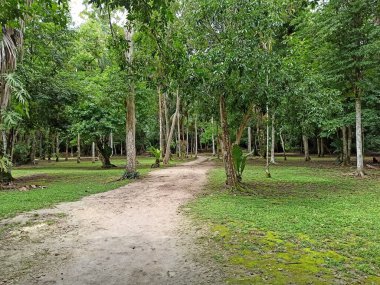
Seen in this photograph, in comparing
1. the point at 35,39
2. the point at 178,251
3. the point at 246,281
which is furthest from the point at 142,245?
the point at 35,39

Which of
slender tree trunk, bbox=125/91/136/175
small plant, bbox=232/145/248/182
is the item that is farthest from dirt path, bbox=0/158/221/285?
slender tree trunk, bbox=125/91/136/175

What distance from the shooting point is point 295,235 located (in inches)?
233

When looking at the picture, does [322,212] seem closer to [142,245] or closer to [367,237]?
[367,237]

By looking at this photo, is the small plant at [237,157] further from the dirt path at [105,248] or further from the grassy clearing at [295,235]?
the dirt path at [105,248]

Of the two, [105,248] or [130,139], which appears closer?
[105,248]

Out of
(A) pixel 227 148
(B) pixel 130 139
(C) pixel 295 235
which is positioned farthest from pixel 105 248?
(B) pixel 130 139

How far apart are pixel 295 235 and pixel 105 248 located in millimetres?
3272

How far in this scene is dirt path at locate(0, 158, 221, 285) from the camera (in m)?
4.29

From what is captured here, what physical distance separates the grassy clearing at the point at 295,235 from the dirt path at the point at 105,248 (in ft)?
1.76

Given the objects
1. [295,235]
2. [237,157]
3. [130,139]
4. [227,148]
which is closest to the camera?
[295,235]

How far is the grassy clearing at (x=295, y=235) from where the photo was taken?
4254 mm

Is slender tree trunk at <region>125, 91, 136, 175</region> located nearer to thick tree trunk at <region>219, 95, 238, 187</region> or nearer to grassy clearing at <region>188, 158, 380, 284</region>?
thick tree trunk at <region>219, 95, 238, 187</region>

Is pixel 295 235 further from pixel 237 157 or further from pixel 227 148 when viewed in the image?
pixel 237 157

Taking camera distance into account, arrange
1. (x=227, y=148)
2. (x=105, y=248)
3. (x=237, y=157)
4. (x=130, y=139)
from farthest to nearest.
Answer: (x=130, y=139), (x=237, y=157), (x=227, y=148), (x=105, y=248)
